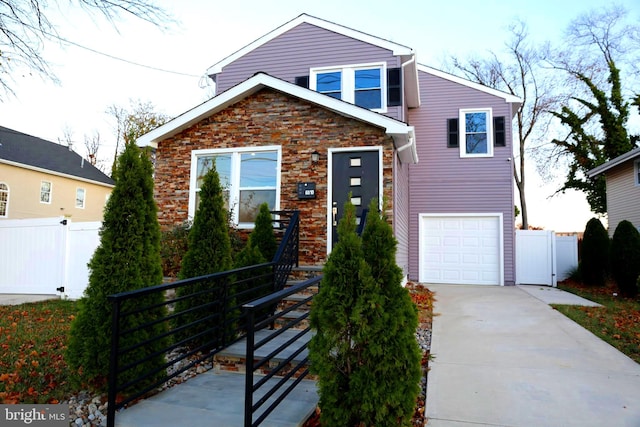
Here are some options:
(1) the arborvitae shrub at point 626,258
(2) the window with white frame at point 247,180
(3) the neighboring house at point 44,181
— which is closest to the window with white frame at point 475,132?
(1) the arborvitae shrub at point 626,258

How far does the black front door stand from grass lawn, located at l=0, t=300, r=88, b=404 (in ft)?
14.3

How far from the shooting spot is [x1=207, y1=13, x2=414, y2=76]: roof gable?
9453 millimetres

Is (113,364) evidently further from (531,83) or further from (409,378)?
(531,83)

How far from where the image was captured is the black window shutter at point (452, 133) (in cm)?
1166

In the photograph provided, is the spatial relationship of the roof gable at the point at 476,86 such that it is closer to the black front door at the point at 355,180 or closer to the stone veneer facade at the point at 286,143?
the stone veneer facade at the point at 286,143

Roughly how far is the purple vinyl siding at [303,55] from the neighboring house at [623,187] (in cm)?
970

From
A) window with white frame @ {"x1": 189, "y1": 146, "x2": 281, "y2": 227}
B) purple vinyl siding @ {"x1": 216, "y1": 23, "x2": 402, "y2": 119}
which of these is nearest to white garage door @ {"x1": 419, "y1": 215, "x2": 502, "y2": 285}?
purple vinyl siding @ {"x1": 216, "y1": 23, "x2": 402, "y2": 119}

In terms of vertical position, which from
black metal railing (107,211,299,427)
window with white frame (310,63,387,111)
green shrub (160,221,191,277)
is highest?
window with white frame (310,63,387,111)

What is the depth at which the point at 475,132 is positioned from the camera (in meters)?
11.7

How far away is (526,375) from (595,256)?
9690 mm

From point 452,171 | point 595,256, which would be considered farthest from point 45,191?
point 595,256

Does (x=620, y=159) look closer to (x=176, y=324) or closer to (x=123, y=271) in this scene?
→ (x=176, y=324)

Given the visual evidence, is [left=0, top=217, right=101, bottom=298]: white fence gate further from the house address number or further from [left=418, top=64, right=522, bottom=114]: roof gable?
[left=418, top=64, right=522, bottom=114]: roof gable

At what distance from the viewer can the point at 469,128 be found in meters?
11.7
